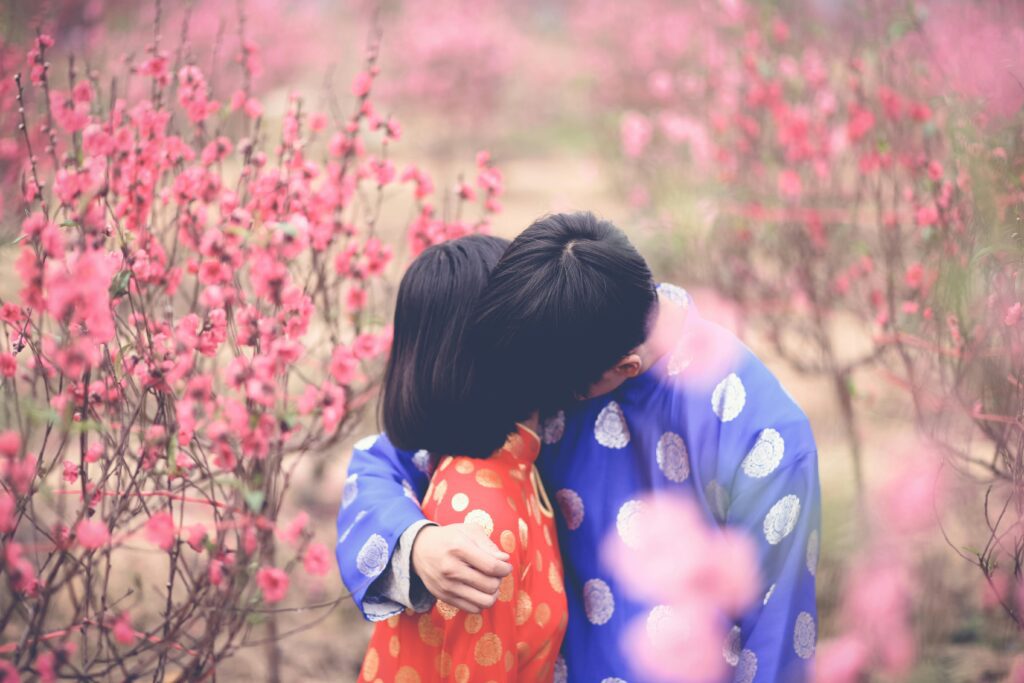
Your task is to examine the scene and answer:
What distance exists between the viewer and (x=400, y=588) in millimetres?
1292

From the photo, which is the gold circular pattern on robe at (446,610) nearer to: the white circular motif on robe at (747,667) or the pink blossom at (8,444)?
the white circular motif on robe at (747,667)

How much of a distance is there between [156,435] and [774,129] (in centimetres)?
315

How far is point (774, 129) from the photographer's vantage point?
3.64 m

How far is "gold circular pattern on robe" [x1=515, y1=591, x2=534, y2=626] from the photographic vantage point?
1334mm

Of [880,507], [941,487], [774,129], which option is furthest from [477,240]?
[774,129]

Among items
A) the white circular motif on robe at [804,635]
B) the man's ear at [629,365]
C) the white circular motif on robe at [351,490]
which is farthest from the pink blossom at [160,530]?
the white circular motif on robe at [804,635]

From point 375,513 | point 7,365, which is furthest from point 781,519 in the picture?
point 7,365

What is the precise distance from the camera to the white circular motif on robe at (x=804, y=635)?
1355 mm

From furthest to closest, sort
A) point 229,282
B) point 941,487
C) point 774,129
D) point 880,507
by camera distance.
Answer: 1. point 774,129
2. point 941,487
3. point 880,507
4. point 229,282

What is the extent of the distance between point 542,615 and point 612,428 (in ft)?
1.13

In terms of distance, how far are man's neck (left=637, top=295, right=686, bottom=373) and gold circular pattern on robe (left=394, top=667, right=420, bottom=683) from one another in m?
0.61

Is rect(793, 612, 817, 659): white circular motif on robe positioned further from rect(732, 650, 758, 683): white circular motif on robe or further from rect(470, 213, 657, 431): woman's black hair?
rect(470, 213, 657, 431): woman's black hair

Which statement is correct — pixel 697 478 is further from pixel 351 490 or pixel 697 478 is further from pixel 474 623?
pixel 351 490

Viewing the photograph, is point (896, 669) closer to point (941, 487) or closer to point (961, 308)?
point (941, 487)
